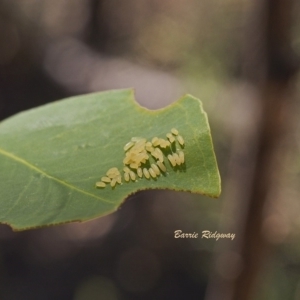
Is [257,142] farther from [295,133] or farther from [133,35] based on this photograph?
[133,35]

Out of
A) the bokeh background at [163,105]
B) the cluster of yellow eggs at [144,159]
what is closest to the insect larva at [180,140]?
the cluster of yellow eggs at [144,159]

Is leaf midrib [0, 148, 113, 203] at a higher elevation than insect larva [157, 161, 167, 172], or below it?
below

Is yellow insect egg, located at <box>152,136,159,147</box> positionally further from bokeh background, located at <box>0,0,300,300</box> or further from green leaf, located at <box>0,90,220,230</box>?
bokeh background, located at <box>0,0,300,300</box>

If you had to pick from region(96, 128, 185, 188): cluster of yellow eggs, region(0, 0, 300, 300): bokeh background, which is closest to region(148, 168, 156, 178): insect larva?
region(96, 128, 185, 188): cluster of yellow eggs

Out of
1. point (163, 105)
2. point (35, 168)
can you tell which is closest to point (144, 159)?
point (35, 168)

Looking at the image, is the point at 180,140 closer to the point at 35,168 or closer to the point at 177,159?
the point at 177,159

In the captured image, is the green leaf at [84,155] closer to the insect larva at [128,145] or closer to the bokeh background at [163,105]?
the insect larva at [128,145]

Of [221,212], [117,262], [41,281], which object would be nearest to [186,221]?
[221,212]
